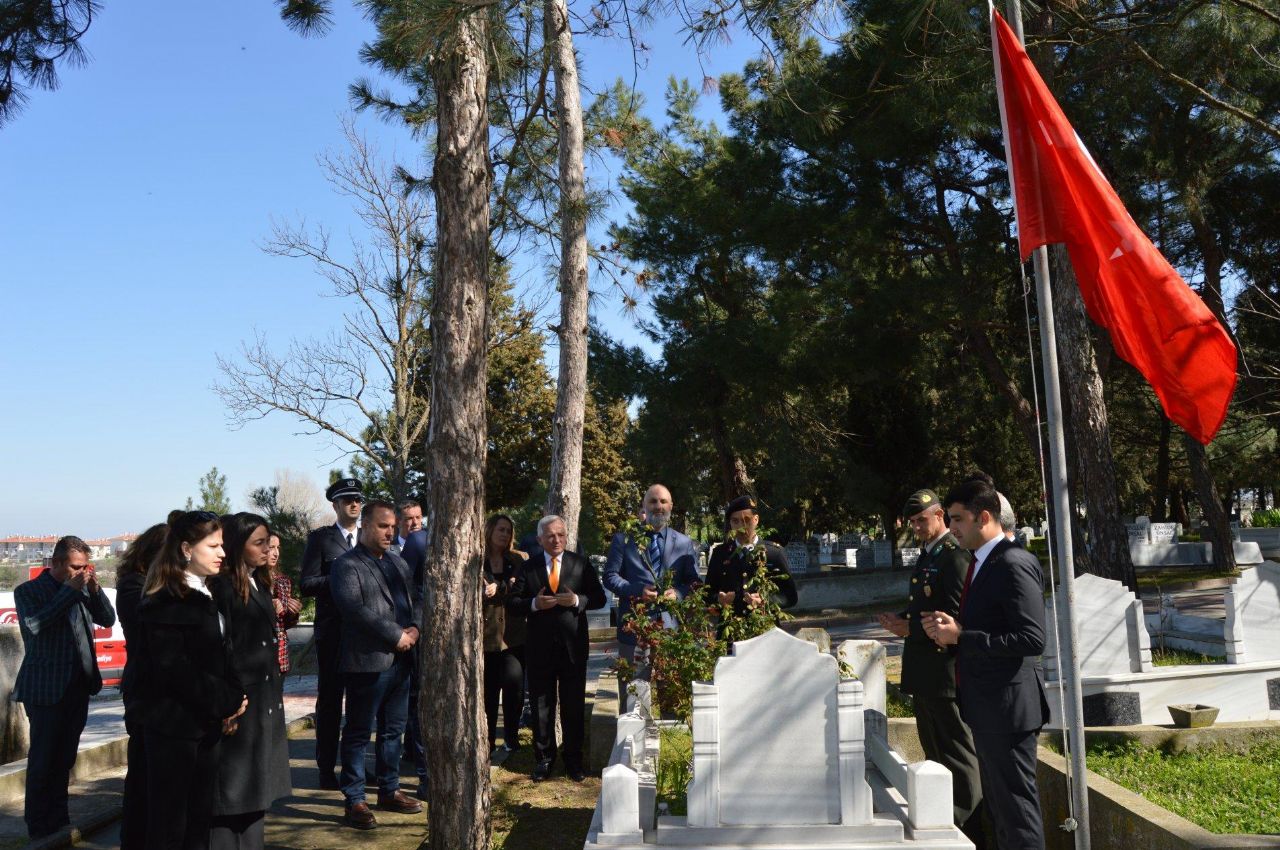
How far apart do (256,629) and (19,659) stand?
12.7 ft

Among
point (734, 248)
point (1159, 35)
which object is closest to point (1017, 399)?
point (734, 248)

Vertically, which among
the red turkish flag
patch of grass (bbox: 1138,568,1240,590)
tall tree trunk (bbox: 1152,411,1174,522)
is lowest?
patch of grass (bbox: 1138,568,1240,590)

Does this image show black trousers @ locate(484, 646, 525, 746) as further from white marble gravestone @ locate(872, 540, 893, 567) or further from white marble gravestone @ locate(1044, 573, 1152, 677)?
white marble gravestone @ locate(872, 540, 893, 567)

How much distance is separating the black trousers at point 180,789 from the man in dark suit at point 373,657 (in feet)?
5.82

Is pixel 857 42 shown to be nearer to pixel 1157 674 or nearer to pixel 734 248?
pixel 1157 674

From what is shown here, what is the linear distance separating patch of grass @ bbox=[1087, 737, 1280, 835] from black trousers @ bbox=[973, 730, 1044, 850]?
1044 millimetres

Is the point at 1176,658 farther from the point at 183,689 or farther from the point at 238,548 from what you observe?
the point at 183,689

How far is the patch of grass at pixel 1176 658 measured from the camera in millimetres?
9375

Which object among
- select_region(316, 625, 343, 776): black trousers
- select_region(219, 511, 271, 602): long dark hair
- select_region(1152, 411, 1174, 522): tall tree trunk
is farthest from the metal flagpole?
select_region(1152, 411, 1174, 522): tall tree trunk

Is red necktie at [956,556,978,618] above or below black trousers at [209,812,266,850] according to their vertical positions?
above

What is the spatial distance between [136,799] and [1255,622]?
8013 mm

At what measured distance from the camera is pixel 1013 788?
4.58 m

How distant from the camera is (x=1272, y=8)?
439 inches

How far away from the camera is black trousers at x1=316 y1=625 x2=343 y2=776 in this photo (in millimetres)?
7305
